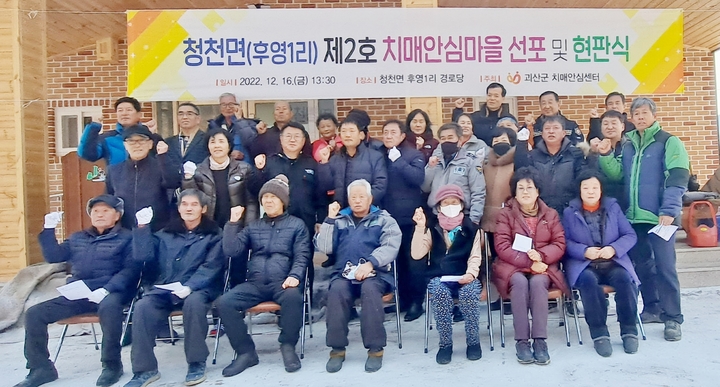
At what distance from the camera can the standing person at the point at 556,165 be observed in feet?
13.1

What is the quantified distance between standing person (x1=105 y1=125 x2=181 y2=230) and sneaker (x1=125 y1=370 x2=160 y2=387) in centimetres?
111

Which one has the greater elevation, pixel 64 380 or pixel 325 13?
pixel 325 13

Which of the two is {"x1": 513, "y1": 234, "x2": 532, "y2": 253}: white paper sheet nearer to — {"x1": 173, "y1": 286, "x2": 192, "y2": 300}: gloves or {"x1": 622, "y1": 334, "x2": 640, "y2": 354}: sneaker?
{"x1": 622, "y1": 334, "x2": 640, "y2": 354}: sneaker

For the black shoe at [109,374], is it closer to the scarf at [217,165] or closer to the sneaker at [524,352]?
the scarf at [217,165]

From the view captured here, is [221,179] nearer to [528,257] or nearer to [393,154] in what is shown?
[393,154]

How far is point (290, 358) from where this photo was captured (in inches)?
134

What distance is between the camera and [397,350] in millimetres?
3699

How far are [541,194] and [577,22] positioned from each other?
1972 mm

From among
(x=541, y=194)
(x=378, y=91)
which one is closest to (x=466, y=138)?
(x=541, y=194)

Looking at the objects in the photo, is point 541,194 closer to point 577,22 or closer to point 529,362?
point 529,362

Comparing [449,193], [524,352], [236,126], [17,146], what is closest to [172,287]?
[236,126]

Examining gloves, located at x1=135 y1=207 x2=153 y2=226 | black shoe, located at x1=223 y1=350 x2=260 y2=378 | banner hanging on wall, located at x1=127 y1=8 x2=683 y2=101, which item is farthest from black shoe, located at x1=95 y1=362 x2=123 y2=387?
banner hanging on wall, located at x1=127 y1=8 x2=683 y2=101

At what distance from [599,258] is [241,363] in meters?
2.39

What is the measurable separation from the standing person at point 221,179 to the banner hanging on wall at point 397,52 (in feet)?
3.48
